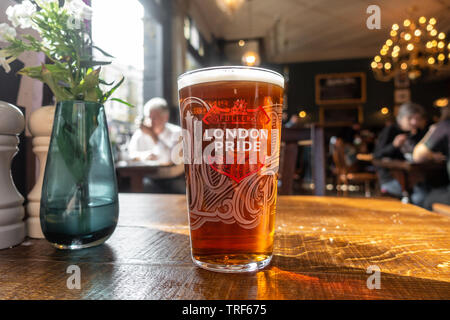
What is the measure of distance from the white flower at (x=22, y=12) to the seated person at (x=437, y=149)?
282 cm

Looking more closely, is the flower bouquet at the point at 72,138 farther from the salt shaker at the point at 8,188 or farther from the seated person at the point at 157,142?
the seated person at the point at 157,142

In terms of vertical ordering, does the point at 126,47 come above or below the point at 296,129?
above

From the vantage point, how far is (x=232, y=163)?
16.9 inches

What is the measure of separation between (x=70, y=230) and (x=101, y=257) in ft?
0.25

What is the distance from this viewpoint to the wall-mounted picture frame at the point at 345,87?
10.1 m

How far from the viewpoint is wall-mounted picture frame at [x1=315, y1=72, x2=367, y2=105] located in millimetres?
10062

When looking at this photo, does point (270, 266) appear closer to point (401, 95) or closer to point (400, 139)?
point (400, 139)

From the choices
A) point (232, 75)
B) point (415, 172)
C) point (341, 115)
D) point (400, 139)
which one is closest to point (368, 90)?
point (341, 115)

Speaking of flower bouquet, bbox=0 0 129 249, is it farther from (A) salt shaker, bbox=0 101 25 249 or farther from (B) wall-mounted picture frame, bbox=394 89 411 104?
(B) wall-mounted picture frame, bbox=394 89 411 104

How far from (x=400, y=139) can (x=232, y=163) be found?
173 inches

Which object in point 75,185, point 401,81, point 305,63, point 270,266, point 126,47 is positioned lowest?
point 270,266

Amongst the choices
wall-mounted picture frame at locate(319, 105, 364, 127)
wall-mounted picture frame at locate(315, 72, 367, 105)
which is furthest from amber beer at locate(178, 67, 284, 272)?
wall-mounted picture frame at locate(315, 72, 367, 105)
